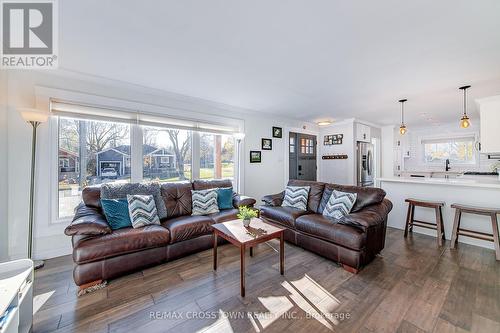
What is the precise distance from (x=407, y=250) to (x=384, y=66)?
2549 mm

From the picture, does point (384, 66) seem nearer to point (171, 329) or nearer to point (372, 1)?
point (372, 1)

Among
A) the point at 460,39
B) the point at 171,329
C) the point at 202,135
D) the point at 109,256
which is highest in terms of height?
the point at 460,39

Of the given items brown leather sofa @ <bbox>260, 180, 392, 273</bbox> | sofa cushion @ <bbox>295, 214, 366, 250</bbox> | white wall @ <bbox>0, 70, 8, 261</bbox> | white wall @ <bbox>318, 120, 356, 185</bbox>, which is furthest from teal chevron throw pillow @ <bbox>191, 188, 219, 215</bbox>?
white wall @ <bbox>318, 120, 356, 185</bbox>

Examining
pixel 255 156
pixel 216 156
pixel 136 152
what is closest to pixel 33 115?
pixel 136 152

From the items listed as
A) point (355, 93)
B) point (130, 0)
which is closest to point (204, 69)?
point (130, 0)

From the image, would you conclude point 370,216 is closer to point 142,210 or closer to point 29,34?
point 142,210

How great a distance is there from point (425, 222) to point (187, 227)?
13.0 feet

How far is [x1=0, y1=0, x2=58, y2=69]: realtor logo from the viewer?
161cm

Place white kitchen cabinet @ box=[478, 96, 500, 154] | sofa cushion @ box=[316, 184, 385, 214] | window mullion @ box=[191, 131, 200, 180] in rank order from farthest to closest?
window mullion @ box=[191, 131, 200, 180] → white kitchen cabinet @ box=[478, 96, 500, 154] → sofa cushion @ box=[316, 184, 385, 214]

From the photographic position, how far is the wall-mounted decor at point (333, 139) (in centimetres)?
568

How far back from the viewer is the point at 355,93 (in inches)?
137

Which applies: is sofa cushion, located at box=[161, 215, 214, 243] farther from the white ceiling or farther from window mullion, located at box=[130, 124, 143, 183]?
the white ceiling

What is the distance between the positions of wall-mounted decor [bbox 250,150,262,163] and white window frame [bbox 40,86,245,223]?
255mm

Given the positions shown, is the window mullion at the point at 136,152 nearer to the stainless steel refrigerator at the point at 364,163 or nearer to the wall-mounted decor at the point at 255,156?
the wall-mounted decor at the point at 255,156
